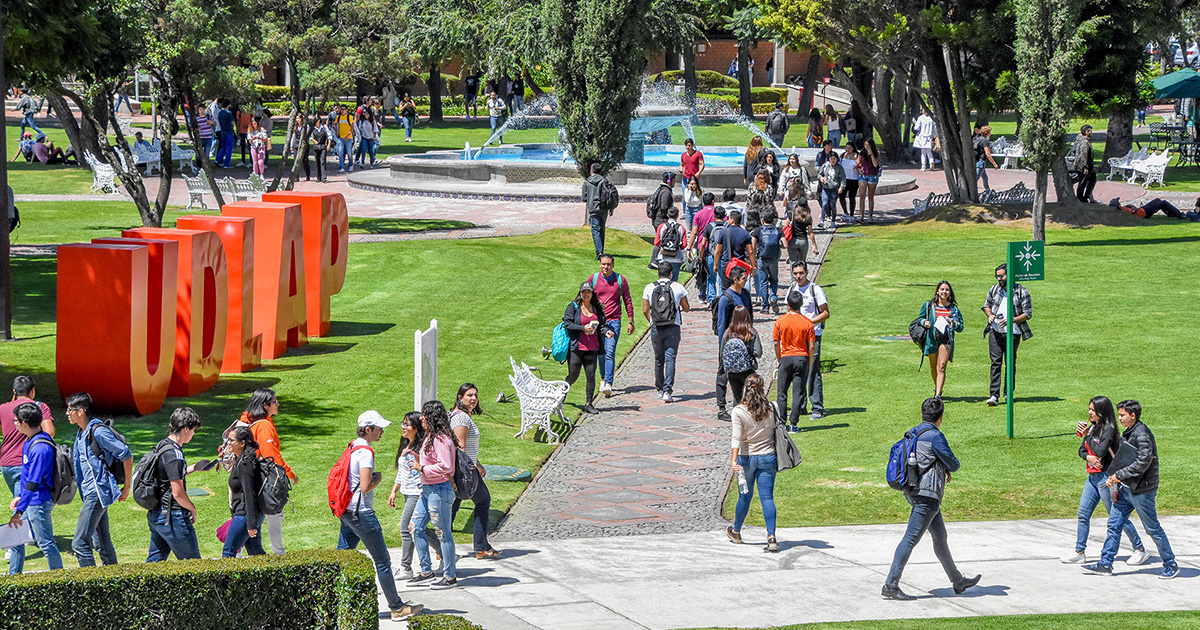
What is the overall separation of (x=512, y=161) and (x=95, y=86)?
15480 millimetres

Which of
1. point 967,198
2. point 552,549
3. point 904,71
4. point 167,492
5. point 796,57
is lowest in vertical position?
point 552,549

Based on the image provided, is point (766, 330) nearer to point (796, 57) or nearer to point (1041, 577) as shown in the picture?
point (1041, 577)

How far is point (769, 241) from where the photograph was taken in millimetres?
19453

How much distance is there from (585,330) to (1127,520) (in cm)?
646

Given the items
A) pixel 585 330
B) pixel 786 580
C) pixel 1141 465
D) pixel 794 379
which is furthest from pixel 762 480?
pixel 585 330

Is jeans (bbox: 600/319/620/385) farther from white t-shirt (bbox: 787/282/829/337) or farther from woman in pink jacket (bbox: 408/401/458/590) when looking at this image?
woman in pink jacket (bbox: 408/401/458/590)

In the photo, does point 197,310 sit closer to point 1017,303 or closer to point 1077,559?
point 1017,303

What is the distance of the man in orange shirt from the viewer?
13.9 meters

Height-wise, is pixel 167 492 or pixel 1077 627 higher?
pixel 167 492

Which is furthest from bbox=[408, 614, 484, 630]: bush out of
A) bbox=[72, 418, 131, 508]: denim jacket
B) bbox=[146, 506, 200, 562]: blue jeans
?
bbox=[72, 418, 131, 508]: denim jacket

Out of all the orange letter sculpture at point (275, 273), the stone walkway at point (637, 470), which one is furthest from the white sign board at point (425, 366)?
the orange letter sculpture at point (275, 273)

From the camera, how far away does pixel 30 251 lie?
25969mm

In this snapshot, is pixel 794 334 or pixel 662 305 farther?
pixel 662 305

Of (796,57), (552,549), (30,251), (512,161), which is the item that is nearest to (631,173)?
(512,161)
